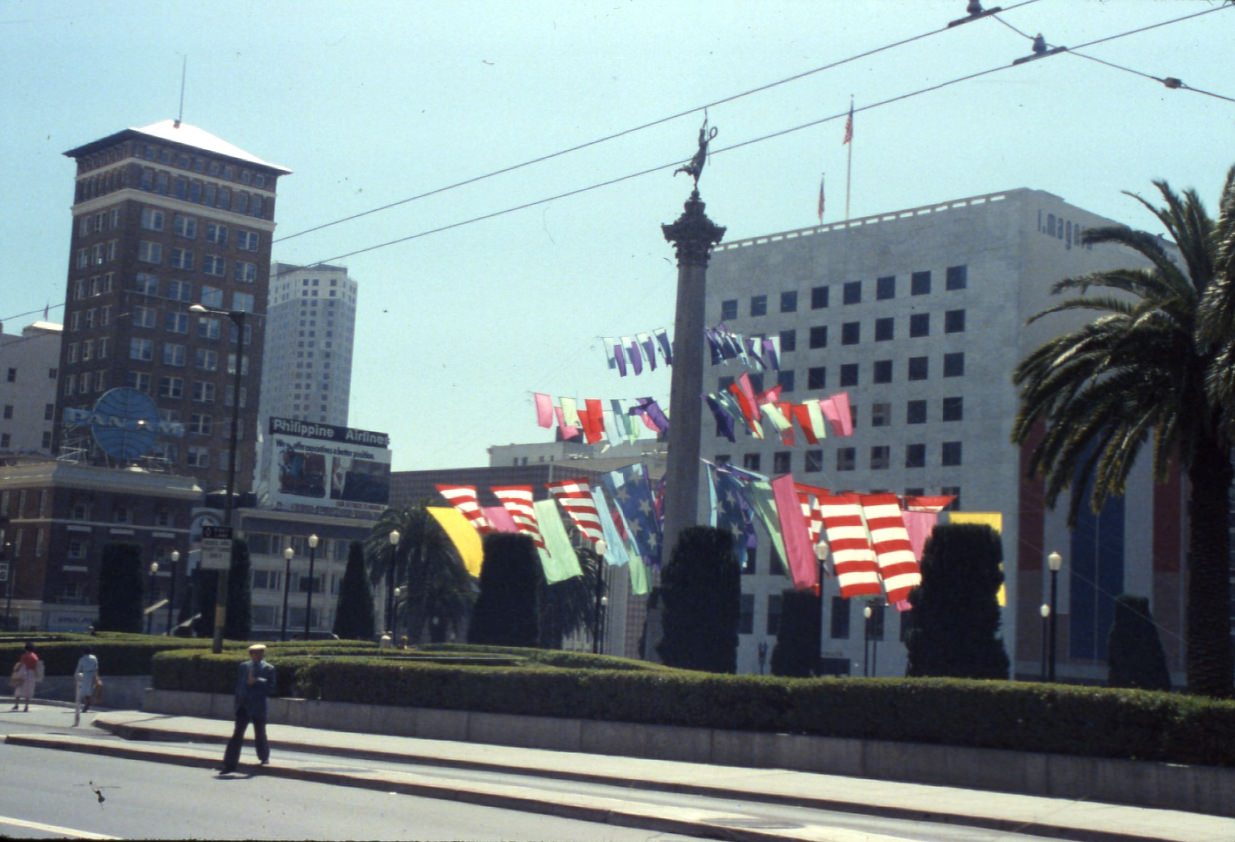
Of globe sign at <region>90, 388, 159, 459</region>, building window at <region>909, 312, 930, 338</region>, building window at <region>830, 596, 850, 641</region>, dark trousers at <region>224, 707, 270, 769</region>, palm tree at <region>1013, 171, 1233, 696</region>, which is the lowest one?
dark trousers at <region>224, 707, 270, 769</region>

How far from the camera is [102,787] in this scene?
18312 mm

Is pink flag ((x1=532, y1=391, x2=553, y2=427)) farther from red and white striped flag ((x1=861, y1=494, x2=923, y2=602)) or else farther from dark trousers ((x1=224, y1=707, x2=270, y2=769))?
dark trousers ((x1=224, y1=707, x2=270, y2=769))

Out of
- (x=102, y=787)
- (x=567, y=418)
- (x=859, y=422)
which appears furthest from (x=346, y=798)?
(x=859, y=422)

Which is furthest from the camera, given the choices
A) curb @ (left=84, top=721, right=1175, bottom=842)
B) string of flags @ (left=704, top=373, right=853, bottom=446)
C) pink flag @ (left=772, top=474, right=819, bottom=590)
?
string of flags @ (left=704, top=373, right=853, bottom=446)

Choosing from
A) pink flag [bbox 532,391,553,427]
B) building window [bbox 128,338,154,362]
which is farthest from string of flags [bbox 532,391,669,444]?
building window [bbox 128,338,154,362]

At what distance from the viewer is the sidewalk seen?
17469mm

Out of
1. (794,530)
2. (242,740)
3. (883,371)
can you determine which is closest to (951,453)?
(883,371)

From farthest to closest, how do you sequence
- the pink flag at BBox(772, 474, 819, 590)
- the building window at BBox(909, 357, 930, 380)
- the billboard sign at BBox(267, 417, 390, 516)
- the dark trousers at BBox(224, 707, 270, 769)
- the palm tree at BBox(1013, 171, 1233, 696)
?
1. the billboard sign at BBox(267, 417, 390, 516)
2. the building window at BBox(909, 357, 930, 380)
3. the pink flag at BBox(772, 474, 819, 590)
4. the palm tree at BBox(1013, 171, 1233, 696)
5. the dark trousers at BBox(224, 707, 270, 769)

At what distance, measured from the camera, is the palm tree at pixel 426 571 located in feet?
283

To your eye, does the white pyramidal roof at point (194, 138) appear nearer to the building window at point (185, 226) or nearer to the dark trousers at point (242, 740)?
the building window at point (185, 226)

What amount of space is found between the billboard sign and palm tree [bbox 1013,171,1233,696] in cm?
9014

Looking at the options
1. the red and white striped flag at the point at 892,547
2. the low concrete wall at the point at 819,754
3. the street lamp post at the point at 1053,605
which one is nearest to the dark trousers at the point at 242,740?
the low concrete wall at the point at 819,754

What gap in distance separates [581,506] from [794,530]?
847 cm

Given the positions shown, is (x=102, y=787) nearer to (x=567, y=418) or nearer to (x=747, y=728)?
(x=747, y=728)
